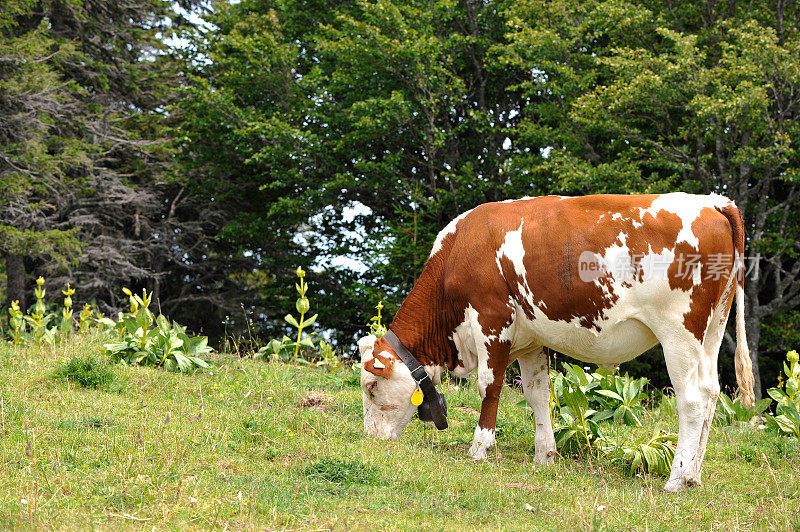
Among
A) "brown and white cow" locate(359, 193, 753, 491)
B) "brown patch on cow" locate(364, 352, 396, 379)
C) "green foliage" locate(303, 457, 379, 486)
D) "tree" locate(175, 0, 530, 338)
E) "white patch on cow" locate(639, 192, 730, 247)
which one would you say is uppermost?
"tree" locate(175, 0, 530, 338)

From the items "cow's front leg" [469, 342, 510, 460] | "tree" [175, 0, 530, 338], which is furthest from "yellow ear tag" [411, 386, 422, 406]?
"tree" [175, 0, 530, 338]

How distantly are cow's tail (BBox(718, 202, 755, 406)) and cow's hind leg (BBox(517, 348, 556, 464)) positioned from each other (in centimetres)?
157

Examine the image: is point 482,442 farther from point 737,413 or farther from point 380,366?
point 737,413

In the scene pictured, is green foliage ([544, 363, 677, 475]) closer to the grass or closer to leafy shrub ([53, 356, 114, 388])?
the grass

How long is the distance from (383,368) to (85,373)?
3.21m

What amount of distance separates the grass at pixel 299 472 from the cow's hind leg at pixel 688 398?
0.18 metres

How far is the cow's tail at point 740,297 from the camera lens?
16.8 ft

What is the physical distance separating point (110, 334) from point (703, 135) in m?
12.3

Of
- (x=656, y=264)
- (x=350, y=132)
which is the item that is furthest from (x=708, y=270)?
(x=350, y=132)

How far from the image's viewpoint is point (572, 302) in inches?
210

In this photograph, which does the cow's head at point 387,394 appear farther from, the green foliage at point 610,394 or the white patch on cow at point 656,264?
the white patch on cow at point 656,264

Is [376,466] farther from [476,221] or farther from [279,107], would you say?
[279,107]

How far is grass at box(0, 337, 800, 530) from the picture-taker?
397 cm

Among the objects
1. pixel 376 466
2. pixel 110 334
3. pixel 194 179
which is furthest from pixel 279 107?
pixel 376 466
